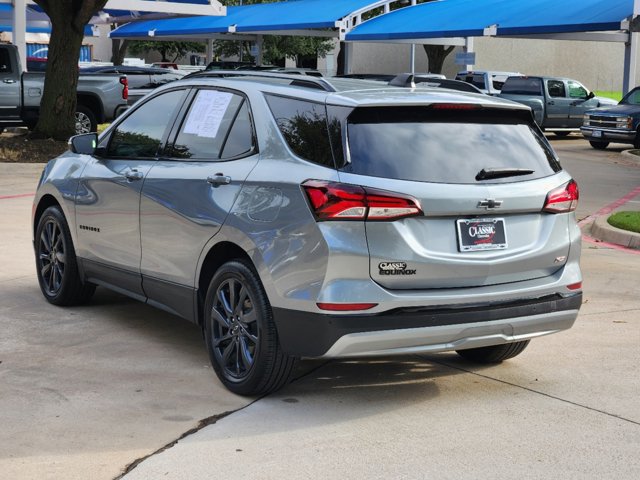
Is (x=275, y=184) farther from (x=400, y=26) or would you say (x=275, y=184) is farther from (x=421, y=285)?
(x=400, y=26)

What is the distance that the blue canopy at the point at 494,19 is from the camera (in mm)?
28594

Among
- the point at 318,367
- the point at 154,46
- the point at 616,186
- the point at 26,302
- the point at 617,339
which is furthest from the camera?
the point at 154,46

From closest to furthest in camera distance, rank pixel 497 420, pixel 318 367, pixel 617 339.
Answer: pixel 497 420, pixel 318 367, pixel 617 339

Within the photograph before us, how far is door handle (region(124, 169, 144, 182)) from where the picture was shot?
22.9ft

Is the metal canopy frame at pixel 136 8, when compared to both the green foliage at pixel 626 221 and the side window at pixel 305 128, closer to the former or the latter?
the green foliage at pixel 626 221

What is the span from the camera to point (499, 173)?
5812 millimetres

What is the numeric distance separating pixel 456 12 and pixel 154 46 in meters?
36.8

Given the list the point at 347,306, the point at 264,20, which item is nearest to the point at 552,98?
the point at 264,20

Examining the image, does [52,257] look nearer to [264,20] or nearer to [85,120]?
[85,120]

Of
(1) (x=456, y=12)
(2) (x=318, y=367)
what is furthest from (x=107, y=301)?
(1) (x=456, y=12)

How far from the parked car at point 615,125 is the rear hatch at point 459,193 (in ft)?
71.6

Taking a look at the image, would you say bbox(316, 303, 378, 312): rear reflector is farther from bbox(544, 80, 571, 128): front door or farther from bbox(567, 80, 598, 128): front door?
bbox(567, 80, 598, 128): front door

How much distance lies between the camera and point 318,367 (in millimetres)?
6582

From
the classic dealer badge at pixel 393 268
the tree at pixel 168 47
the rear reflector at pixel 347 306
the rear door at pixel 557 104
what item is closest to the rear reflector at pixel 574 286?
the classic dealer badge at pixel 393 268
